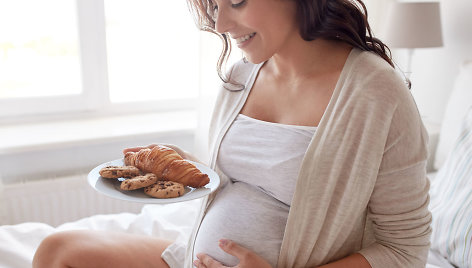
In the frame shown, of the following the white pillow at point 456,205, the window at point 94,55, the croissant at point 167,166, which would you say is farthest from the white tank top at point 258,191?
the window at point 94,55

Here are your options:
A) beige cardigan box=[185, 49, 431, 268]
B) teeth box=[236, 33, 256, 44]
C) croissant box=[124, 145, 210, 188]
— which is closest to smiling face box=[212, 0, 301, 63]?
teeth box=[236, 33, 256, 44]

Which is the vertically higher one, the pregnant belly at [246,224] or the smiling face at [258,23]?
the smiling face at [258,23]

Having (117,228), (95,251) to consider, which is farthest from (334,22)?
(117,228)

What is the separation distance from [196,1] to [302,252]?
64 cm

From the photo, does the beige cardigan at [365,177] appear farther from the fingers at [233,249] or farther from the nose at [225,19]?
the nose at [225,19]

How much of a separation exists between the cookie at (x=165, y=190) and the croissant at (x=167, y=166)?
0.09ft

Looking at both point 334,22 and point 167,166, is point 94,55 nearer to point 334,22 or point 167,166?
point 167,166

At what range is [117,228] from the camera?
1.44m

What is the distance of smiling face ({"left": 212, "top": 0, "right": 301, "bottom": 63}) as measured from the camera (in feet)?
2.93

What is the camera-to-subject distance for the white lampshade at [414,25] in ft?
6.36

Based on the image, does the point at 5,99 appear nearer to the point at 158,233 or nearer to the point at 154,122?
the point at 154,122

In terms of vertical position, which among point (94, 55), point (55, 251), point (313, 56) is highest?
point (313, 56)

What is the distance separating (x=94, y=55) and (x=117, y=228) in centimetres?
99

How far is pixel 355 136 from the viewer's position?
84cm
